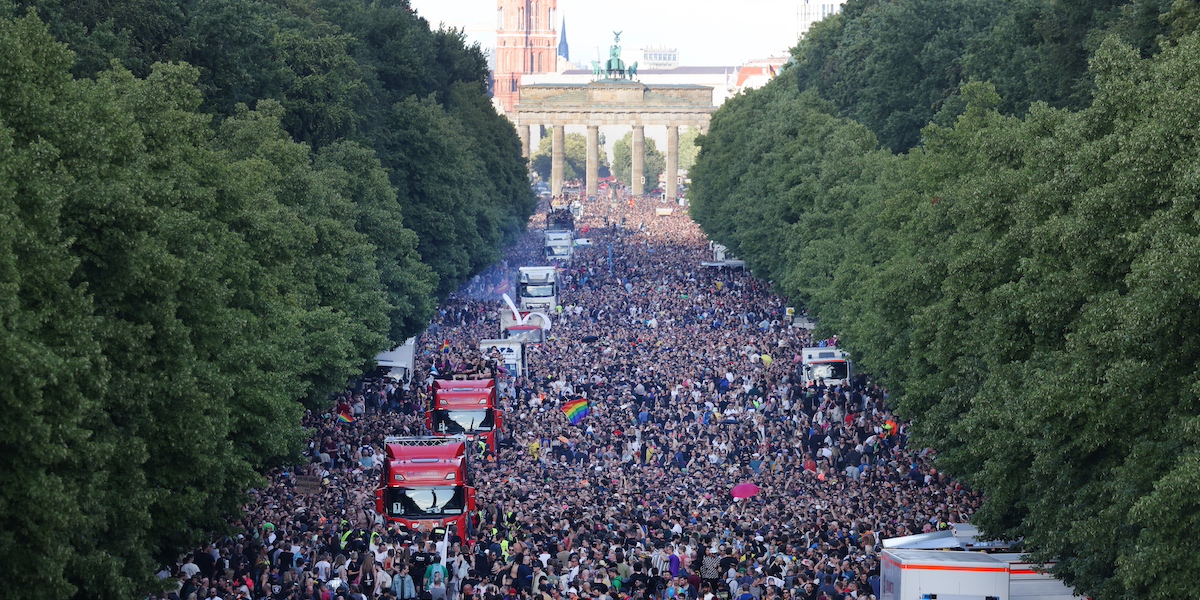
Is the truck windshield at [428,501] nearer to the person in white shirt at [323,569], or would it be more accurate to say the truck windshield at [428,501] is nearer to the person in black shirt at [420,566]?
the person in black shirt at [420,566]

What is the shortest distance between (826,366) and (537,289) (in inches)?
1106

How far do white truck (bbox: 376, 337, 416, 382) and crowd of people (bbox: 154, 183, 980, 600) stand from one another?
557mm

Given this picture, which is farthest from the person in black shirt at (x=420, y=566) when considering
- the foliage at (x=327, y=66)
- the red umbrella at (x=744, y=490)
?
the foliage at (x=327, y=66)

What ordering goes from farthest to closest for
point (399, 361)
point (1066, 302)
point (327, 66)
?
point (327, 66) < point (399, 361) < point (1066, 302)

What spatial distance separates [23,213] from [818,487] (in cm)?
2171

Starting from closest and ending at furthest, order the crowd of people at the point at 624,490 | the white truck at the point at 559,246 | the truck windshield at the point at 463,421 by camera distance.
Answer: the crowd of people at the point at 624,490
the truck windshield at the point at 463,421
the white truck at the point at 559,246

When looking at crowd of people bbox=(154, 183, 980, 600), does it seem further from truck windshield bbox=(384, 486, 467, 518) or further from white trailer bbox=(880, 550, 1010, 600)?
white trailer bbox=(880, 550, 1010, 600)

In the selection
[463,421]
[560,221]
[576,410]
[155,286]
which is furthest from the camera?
[560,221]

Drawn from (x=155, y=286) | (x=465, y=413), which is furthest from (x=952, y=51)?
(x=155, y=286)

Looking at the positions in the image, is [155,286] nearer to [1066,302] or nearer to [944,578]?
[944,578]

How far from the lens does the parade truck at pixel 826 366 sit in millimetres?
53784

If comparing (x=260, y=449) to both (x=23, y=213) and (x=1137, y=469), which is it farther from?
(x=1137, y=469)

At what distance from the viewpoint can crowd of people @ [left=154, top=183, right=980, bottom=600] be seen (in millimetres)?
29406

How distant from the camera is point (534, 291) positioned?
80188 mm
